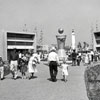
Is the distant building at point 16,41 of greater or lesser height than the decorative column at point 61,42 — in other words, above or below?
above

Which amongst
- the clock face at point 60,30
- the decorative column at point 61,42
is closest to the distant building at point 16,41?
the clock face at point 60,30

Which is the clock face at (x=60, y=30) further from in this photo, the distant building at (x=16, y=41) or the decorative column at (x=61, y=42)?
the distant building at (x=16, y=41)

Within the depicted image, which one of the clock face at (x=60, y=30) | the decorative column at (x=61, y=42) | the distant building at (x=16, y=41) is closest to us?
the decorative column at (x=61, y=42)

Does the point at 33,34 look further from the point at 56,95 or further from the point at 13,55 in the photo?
the point at 56,95

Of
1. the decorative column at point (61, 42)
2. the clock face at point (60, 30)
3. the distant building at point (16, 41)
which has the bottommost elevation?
the decorative column at point (61, 42)

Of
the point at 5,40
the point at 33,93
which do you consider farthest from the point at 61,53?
the point at 5,40

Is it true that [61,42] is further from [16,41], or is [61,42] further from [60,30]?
[16,41]

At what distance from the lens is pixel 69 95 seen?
7.93 metres

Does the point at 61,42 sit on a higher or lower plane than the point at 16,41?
lower

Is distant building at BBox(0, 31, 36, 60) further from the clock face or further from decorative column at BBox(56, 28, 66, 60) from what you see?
decorative column at BBox(56, 28, 66, 60)

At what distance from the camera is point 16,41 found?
271 feet

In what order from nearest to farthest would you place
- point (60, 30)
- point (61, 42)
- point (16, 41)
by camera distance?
point (61, 42) → point (60, 30) → point (16, 41)

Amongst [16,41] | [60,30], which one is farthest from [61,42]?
[16,41]

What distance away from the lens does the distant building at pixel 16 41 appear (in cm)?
7369
